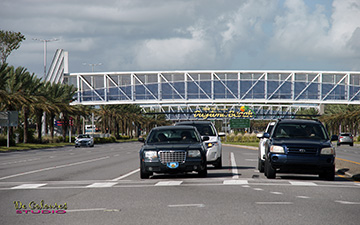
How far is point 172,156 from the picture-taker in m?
16.6

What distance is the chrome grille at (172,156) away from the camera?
1662 centimetres

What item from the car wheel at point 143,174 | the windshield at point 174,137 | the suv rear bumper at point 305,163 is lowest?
the car wheel at point 143,174

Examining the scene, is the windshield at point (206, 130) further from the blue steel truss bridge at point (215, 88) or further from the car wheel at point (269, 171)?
the blue steel truss bridge at point (215, 88)

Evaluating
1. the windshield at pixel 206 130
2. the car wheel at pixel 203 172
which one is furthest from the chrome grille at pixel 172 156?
the windshield at pixel 206 130

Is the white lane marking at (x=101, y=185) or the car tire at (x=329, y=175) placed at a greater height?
the car tire at (x=329, y=175)

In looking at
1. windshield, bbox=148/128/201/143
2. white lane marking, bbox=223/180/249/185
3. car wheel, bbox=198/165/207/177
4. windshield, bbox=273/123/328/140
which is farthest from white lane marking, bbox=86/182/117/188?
windshield, bbox=273/123/328/140

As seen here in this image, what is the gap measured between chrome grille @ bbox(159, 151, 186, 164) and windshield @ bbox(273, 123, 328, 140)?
301cm

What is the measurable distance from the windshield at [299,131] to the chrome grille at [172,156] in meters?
3.01

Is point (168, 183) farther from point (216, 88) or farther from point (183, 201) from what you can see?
point (216, 88)

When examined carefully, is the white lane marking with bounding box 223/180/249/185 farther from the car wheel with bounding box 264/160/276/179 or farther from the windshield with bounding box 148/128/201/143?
the windshield with bounding box 148/128/201/143

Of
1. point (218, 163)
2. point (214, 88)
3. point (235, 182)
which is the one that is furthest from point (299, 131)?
point (214, 88)

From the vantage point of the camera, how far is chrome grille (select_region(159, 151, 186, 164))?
16625mm

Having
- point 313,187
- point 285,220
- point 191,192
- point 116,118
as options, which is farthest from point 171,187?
point 116,118

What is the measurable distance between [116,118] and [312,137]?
9758cm
